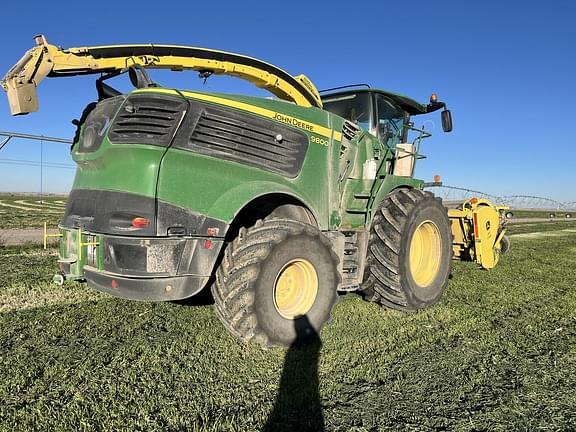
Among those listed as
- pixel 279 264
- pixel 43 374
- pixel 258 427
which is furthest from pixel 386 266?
pixel 43 374

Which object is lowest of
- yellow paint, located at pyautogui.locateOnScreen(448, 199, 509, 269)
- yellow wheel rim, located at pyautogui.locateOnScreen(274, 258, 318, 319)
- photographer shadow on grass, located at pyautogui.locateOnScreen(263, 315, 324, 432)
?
photographer shadow on grass, located at pyautogui.locateOnScreen(263, 315, 324, 432)

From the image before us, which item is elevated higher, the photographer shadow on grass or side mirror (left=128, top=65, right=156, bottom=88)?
side mirror (left=128, top=65, right=156, bottom=88)

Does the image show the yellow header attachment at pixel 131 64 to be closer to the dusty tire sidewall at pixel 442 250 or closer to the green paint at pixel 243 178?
the green paint at pixel 243 178

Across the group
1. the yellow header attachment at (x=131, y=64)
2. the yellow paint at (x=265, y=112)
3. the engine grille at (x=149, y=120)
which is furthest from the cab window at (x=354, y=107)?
the engine grille at (x=149, y=120)

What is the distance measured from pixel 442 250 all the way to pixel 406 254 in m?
1.10

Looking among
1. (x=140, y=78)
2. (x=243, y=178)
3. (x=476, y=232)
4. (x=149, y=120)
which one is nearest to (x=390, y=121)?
Answer: (x=476, y=232)

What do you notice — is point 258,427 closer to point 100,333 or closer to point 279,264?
point 279,264

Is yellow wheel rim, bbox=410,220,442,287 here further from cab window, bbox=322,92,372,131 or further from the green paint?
cab window, bbox=322,92,372,131

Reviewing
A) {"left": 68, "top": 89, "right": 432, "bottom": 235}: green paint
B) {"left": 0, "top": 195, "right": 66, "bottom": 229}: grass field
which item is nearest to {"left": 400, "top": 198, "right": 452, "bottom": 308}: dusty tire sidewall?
{"left": 68, "top": 89, "right": 432, "bottom": 235}: green paint

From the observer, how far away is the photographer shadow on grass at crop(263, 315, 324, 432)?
2828 millimetres

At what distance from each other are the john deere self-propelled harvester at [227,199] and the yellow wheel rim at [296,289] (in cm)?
1

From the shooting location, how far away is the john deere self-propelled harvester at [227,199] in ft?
12.4

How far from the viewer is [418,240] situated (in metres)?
6.21

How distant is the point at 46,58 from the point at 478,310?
5.26 metres
